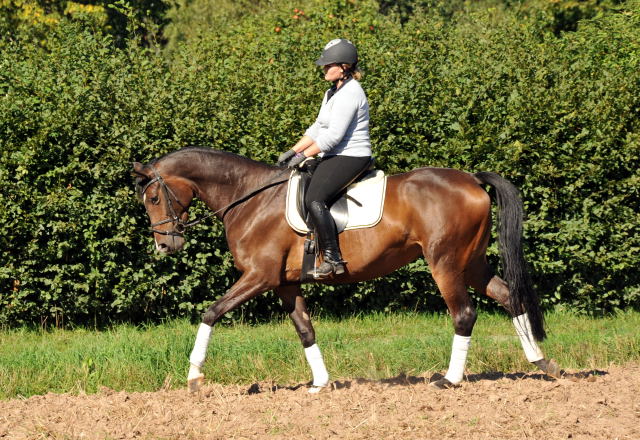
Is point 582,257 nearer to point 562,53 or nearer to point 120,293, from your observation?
point 562,53

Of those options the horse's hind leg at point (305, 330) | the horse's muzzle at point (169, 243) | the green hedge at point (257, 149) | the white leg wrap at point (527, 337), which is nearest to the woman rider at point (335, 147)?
the horse's hind leg at point (305, 330)

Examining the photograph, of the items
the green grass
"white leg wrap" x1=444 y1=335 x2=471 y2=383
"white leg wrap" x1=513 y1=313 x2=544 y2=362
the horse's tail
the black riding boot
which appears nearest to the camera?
the black riding boot

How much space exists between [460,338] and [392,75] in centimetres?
495

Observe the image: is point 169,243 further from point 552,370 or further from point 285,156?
point 552,370

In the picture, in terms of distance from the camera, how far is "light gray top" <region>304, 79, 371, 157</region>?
7.48 meters

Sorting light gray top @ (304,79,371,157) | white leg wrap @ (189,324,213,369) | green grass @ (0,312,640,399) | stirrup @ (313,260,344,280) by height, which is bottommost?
green grass @ (0,312,640,399)

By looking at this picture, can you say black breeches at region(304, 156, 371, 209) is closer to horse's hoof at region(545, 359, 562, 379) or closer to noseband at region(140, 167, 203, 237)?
noseband at region(140, 167, 203, 237)

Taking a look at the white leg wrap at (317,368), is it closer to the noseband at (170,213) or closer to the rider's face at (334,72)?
the noseband at (170,213)

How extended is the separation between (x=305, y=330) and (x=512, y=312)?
6.29 feet

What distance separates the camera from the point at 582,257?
11258mm

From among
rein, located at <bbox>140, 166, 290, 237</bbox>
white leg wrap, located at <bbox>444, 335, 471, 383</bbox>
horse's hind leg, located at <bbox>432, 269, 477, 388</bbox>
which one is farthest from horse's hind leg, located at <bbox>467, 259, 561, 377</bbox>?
rein, located at <bbox>140, 166, 290, 237</bbox>

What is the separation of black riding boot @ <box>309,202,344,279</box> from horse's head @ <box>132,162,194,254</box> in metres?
1.25

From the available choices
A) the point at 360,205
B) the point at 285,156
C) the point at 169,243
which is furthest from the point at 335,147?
the point at 169,243

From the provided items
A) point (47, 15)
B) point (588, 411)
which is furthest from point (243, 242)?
point (47, 15)
